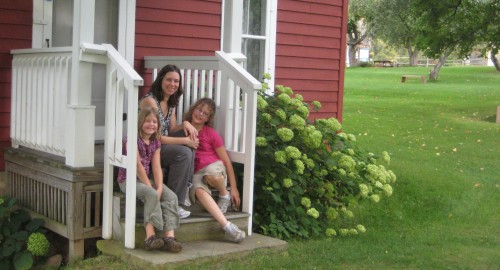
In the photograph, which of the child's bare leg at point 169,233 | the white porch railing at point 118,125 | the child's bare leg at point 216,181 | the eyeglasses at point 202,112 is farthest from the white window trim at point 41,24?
the child's bare leg at point 169,233

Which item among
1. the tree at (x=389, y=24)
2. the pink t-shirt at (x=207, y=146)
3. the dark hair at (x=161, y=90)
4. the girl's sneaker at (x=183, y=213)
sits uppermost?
the tree at (x=389, y=24)

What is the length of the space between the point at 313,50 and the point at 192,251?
206 inches

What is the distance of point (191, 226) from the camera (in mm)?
6109

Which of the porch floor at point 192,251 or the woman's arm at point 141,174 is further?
the woman's arm at point 141,174

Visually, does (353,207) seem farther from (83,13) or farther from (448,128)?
(448,128)

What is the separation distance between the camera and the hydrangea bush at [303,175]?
696 cm

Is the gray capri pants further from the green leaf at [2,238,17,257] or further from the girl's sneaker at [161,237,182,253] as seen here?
the green leaf at [2,238,17,257]

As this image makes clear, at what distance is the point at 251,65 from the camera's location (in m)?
9.77

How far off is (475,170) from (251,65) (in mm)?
4073

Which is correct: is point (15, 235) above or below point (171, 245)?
below

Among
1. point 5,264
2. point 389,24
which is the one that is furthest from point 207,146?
point 389,24

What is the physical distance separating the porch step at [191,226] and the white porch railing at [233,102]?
242 millimetres

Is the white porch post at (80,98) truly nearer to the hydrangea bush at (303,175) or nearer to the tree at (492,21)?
the hydrangea bush at (303,175)

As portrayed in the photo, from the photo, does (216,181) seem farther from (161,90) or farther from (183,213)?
(161,90)
